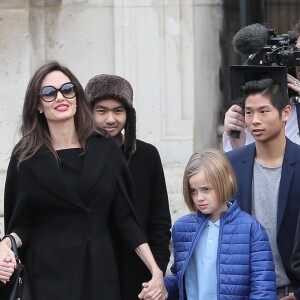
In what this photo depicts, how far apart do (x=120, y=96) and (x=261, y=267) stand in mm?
1167

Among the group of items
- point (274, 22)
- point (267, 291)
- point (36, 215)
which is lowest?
point (267, 291)

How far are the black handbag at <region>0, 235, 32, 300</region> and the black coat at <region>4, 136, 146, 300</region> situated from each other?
0.30 ft

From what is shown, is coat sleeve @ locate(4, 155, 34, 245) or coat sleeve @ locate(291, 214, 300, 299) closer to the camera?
coat sleeve @ locate(291, 214, 300, 299)

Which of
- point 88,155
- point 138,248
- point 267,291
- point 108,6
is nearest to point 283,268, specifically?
point 267,291

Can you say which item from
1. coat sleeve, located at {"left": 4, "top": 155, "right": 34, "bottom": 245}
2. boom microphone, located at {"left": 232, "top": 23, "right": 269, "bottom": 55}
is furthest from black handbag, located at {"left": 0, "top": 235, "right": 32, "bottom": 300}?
boom microphone, located at {"left": 232, "top": 23, "right": 269, "bottom": 55}

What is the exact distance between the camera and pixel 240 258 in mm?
4938

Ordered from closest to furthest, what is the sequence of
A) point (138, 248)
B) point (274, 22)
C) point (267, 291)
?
point (267, 291) < point (138, 248) < point (274, 22)

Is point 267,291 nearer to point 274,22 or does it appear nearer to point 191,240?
point 191,240

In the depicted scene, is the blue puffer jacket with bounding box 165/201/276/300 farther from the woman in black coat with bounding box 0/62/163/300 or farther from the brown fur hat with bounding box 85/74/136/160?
the brown fur hat with bounding box 85/74/136/160


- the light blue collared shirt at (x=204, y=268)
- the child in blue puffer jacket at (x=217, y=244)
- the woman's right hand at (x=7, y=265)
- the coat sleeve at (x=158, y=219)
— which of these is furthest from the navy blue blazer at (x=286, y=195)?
the woman's right hand at (x=7, y=265)

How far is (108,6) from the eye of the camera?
813 cm

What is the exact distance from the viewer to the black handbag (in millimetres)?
4945

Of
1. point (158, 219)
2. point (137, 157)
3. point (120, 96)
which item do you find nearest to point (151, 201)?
point (158, 219)

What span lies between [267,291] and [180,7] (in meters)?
3.52
